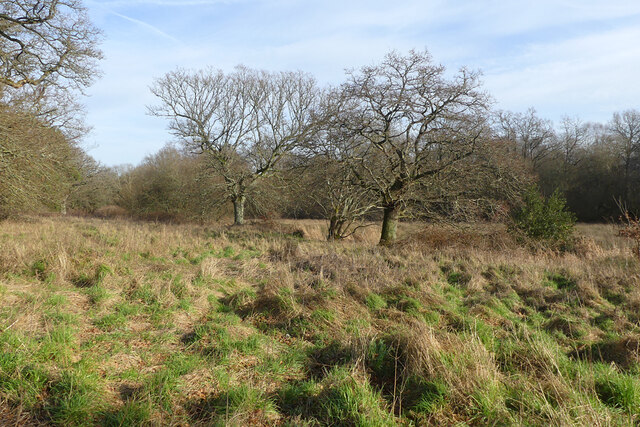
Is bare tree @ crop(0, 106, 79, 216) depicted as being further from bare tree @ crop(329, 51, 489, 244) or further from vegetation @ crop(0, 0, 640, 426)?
bare tree @ crop(329, 51, 489, 244)

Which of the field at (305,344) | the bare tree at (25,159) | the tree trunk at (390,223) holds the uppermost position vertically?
the bare tree at (25,159)

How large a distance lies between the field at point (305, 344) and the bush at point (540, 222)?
22.4 ft

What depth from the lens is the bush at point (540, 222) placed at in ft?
46.9

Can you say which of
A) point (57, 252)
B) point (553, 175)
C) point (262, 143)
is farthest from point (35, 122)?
point (553, 175)

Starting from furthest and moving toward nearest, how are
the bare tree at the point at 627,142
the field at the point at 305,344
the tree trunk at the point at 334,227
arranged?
the bare tree at the point at 627,142
the tree trunk at the point at 334,227
the field at the point at 305,344

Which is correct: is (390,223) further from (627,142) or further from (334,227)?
(627,142)

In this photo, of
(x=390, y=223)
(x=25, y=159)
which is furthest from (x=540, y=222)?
(x=25, y=159)

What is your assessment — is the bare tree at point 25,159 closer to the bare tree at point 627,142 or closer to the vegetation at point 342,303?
the vegetation at point 342,303

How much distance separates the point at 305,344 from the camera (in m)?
4.47

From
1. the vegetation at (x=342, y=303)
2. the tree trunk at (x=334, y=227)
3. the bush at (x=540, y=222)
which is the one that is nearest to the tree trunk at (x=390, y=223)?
the vegetation at (x=342, y=303)

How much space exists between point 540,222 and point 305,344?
13.3 meters

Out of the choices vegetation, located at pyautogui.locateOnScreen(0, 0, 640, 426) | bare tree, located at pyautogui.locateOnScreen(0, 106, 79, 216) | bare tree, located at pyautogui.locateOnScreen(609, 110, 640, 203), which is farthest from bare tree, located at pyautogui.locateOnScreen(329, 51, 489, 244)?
bare tree, located at pyautogui.locateOnScreen(609, 110, 640, 203)

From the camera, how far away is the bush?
14297 mm

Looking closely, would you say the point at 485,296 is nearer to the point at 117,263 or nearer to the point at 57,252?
the point at 117,263
